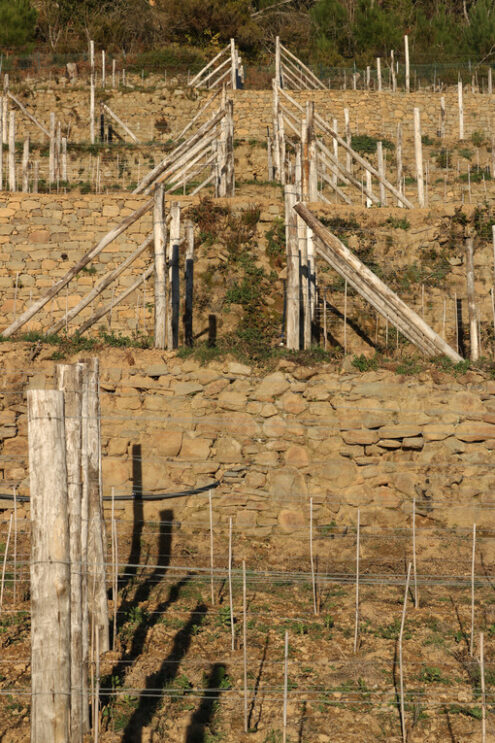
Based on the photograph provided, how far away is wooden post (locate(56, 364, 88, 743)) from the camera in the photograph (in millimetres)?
4949

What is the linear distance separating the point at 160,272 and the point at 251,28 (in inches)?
899

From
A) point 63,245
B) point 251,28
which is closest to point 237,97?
point 251,28

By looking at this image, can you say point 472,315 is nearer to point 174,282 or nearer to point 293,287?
point 293,287

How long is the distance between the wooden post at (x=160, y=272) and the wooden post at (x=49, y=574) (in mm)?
4136

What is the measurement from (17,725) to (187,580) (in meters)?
2.31

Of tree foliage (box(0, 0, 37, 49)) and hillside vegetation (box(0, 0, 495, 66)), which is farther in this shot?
tree foliage (box(0, 0, 37, 49))

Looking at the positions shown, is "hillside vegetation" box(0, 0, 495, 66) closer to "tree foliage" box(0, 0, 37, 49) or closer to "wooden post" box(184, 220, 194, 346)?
"tree foliage" box(0, 0, 37, 49)

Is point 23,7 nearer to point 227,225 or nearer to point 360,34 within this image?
point 360,34

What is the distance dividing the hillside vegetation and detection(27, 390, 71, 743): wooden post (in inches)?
986

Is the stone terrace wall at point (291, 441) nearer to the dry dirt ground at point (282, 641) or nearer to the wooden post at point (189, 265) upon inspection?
the dry dirt ground at point (282, 641)

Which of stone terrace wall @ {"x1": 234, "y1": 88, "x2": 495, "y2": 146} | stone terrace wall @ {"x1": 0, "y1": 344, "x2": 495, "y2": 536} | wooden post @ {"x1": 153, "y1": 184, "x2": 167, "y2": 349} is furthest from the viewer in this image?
stone terrace wall @ {"x1": 234, "y1": 88, "x2": 495, "y2": 146}

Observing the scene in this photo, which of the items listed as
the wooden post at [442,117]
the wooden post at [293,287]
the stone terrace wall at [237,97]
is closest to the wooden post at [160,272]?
the wooden post at [293,287]

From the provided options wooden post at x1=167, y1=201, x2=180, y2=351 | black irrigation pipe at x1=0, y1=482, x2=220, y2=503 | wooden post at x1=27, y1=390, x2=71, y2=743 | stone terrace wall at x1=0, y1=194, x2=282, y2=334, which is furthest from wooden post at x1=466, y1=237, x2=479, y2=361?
wooden post at x1=27, y1=390, x2=71, y2=743

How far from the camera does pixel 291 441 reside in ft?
27.0
